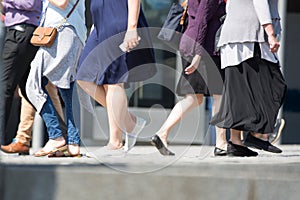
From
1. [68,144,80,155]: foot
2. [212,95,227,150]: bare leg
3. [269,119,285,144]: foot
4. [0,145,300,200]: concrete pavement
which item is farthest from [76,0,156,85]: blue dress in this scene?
[269,119,285,144]: foot

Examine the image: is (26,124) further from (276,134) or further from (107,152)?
(276,134)

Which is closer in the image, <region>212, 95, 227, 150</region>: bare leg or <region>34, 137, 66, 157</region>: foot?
<region>34, 137, 66, 157</region>: foot

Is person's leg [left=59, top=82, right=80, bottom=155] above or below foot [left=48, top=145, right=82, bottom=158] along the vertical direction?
above

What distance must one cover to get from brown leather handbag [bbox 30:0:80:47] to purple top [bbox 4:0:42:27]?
0.24m

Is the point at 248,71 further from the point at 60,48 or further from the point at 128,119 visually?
the point at 60,48

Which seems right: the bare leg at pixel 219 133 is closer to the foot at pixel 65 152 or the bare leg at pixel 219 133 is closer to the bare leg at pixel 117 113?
the bare leg at pixel 117 113

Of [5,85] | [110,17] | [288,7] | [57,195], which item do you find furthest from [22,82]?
[288,7]

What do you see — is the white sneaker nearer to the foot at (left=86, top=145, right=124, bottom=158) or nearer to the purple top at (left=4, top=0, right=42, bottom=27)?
the foot at (left=86, top=145, right=124, bottom=158)

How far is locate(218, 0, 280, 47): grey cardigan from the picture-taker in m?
6.04

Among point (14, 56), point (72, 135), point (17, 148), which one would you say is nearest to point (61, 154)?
point (72, 135)

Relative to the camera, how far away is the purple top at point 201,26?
6352 millimetres

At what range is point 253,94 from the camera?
6129 millimetres

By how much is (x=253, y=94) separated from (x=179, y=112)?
0.57 m

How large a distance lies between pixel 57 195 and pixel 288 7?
7.94m
